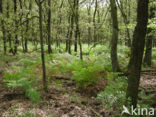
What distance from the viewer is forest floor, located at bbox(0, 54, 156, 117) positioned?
324 cm

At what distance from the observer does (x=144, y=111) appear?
10.4ft

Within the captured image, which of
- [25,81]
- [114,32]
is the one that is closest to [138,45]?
[114,32]

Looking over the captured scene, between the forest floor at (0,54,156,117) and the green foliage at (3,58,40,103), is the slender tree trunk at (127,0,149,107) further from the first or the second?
the green foliage at (3,58,40,103)

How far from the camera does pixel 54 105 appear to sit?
367cm

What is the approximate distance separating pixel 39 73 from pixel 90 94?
2.20m

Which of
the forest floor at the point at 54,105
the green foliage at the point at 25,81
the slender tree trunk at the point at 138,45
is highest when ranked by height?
the slender tree trunk at the point at 138,45

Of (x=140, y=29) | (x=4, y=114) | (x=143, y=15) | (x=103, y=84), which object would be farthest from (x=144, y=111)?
(x=4, y=114)

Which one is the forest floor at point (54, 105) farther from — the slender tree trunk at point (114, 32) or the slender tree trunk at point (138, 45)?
the slender tree trunk at point (114, 32)

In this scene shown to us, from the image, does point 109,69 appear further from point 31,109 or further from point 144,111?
point 31,109

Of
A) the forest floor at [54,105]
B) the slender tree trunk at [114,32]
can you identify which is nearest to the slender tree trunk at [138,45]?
the forest floor at [54,105]

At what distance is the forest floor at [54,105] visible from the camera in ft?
10.6

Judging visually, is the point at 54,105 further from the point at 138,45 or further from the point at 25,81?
the point at 138,45

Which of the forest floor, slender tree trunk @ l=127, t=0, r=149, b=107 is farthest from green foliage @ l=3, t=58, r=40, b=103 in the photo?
slender tree trunk @ l=127, t=0, r=149, b=107

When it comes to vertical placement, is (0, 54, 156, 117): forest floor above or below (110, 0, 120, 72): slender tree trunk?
below
